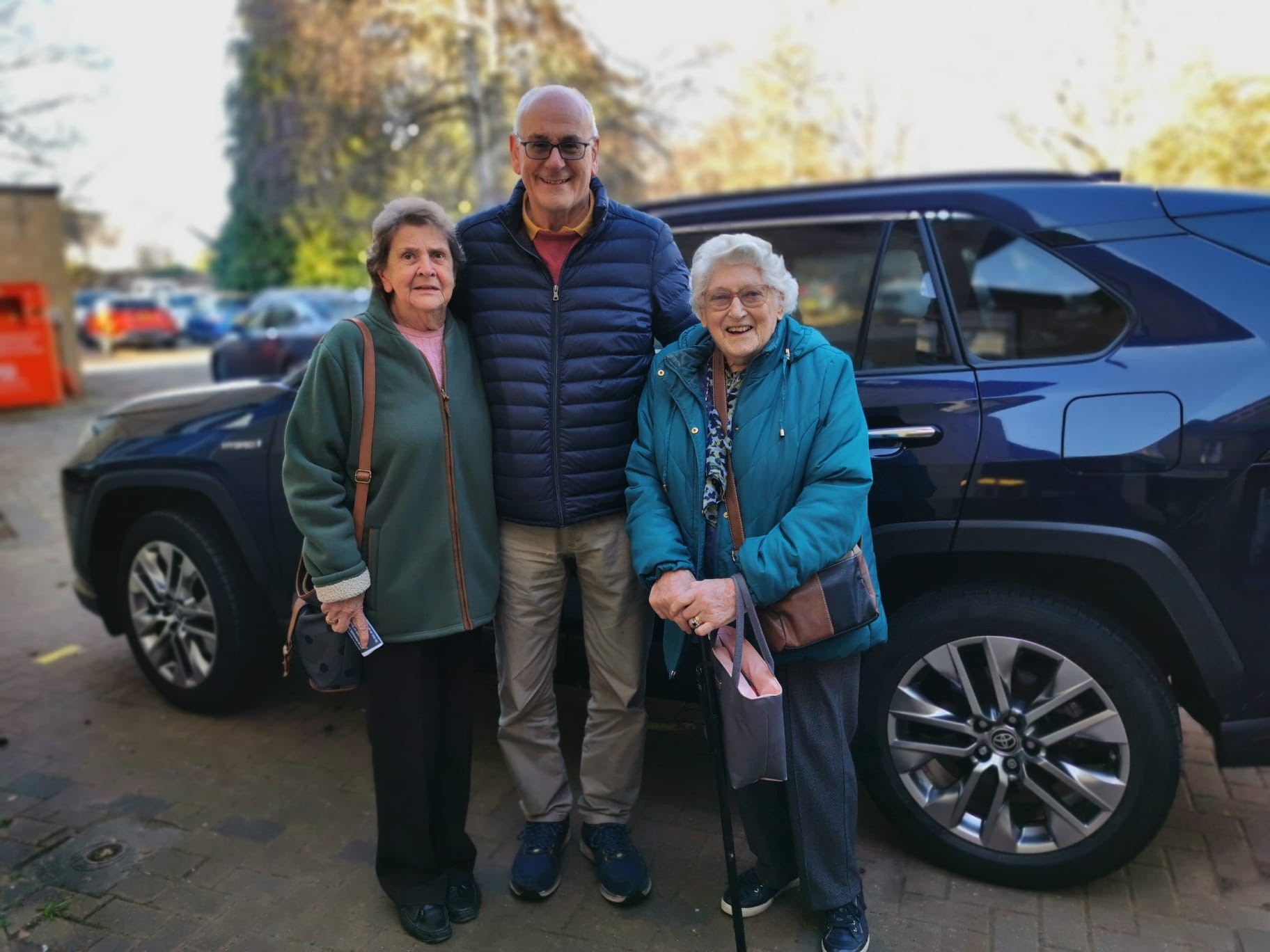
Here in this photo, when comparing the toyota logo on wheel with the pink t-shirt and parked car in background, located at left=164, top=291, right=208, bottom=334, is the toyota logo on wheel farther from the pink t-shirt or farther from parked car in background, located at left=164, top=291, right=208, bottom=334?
parked car in background, located at left=164, top=291, right=208, bottom=334

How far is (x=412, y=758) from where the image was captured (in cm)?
243

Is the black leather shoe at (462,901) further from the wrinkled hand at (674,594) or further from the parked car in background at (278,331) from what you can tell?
the parked car in background at (278,331)

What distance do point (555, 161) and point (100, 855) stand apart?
2.39 m

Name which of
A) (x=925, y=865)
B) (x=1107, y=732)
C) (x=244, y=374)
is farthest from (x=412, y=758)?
(x=244, y=374)

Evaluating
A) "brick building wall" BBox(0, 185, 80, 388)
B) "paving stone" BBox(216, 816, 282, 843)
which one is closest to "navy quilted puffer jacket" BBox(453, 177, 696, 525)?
"paving stone" BBox(216, 816, 282, 843)

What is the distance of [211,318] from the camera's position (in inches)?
1148

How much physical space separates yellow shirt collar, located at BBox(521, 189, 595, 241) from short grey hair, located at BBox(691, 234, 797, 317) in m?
0.36

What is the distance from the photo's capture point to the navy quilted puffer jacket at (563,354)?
2.36 meters

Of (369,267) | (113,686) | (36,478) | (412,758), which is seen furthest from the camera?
(36,478)

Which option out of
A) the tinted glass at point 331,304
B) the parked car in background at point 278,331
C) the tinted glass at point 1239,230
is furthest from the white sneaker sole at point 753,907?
the tinted glass at point 331,304

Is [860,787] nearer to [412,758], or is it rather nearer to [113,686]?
[412,758]

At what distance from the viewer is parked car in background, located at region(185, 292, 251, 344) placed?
94.7ft

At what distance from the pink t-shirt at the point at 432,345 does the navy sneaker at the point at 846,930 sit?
1617 millimetres

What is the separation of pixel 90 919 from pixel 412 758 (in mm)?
983
